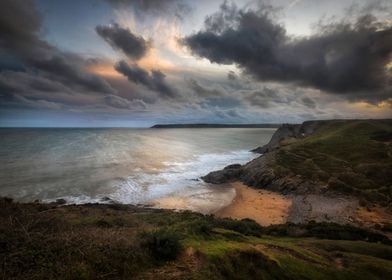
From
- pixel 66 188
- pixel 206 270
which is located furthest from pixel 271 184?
pixel 206 270

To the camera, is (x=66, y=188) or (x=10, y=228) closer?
(x=10, y=228)

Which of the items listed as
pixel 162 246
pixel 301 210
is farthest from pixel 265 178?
pixel 162 246

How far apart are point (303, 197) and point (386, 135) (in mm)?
48811

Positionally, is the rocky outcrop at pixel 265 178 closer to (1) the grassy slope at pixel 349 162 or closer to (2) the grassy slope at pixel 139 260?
(1) the grassy slope at pixel 349 162

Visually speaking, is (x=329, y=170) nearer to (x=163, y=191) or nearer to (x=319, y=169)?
(x=319, y=169)

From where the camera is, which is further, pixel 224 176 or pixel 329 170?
pixel 224 176

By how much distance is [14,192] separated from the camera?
36875mm

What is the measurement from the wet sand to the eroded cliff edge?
3.77m

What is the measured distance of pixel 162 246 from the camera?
28.0ft

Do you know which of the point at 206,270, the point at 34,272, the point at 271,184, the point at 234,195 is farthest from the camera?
the point at 271,184

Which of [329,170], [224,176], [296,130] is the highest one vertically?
[296,130]

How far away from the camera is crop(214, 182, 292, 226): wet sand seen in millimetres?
29781

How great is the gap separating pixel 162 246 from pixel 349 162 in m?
53.6

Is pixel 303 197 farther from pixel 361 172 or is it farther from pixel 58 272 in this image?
pixel 58 272
